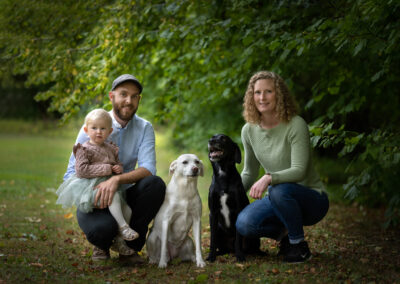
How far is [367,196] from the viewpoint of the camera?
765cm

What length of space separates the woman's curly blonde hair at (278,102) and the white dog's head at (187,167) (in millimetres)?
678

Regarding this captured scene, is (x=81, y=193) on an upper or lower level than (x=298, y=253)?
upper

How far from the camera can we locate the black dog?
393cm

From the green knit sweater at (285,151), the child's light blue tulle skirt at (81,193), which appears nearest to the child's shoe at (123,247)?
the child's light blue tulle skirt at (81,193)

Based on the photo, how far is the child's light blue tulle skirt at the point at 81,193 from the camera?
3713mm

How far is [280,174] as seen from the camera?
12.2 ft

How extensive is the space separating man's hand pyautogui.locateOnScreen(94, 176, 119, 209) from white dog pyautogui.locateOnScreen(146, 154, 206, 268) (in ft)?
1.68

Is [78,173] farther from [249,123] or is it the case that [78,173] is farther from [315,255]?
[315,255]

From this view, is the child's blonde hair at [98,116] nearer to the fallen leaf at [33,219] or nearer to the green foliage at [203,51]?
the green foliage at [203,51]

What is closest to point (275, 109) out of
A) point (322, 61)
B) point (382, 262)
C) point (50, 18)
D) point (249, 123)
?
point (249, 123)

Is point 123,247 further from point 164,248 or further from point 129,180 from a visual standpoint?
point 129,180

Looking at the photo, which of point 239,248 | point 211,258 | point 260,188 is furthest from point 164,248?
point 260,188

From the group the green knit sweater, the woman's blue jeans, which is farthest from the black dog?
the green knit sweater

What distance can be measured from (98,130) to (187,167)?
83 centimetres
